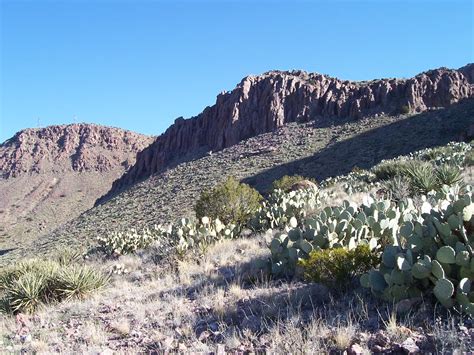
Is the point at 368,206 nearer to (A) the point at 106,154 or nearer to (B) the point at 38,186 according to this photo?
(B) the point at 38,186

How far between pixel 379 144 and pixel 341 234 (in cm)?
3761

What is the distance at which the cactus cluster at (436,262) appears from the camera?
12.1ft

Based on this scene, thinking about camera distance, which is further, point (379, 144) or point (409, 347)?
point (379, 144)

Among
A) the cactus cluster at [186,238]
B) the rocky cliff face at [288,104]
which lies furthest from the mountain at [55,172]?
the cactus cluster at [186,238]

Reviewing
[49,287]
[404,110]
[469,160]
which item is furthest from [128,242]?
[404,110]

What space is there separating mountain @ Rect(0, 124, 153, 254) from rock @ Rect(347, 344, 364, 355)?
207 feet

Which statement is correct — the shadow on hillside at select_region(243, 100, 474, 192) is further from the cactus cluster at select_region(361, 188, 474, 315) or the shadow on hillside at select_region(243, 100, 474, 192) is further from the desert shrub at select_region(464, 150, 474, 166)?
the cactus cluster at select_region(361, 188, 474, 315)

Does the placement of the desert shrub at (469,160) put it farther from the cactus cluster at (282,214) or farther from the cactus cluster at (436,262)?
the cactus cluster at (436,262)

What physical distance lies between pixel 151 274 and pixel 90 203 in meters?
78.5

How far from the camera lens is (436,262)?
12.5ft

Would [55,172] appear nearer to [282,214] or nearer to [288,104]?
[288,104]

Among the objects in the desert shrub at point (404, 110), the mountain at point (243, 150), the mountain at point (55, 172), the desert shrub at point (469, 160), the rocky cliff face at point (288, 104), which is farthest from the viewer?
the mountain at point (55, 172)

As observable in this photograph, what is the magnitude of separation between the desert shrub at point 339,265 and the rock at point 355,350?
1.52m

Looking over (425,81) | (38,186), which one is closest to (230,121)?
(425,81)
